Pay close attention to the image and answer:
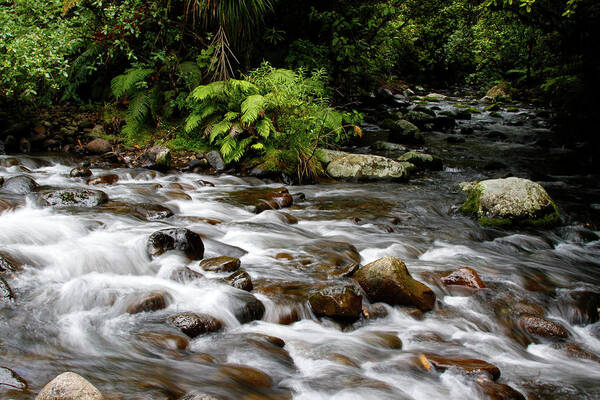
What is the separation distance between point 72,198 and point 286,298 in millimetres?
3509

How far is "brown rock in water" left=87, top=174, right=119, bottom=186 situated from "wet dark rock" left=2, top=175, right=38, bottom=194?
1.02 meters

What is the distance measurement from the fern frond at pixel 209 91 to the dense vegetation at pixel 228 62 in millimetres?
27

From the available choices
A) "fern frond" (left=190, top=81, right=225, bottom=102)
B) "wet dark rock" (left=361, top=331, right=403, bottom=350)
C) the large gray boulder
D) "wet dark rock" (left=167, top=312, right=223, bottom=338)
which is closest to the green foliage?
"fern frond" (left=190, top=81, right=225, bottom=102)

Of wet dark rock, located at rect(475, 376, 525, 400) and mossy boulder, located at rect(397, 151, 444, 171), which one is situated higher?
mossy boulder, located at rect(397, 151, 444, 171)

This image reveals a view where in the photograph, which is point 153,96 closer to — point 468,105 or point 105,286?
point 105,286

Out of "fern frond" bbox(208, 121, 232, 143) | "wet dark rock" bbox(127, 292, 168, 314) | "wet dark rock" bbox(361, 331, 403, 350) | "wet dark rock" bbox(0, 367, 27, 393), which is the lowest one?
"wet dark rock" bbox(361, 331, 403, 350)

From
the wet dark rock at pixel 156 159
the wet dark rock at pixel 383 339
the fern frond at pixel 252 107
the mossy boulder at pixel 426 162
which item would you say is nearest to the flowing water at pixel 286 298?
the wet dark rock at pixel 383 339

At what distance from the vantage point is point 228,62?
9.34m

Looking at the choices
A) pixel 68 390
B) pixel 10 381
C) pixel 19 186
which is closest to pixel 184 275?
pixel 10 381

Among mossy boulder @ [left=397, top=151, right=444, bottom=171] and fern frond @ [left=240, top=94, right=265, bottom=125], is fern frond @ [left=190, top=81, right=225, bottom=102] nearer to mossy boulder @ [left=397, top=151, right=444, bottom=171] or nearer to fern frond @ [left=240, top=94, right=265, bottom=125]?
fern frond @ [left=240, top=94, right=265, bottom=125]

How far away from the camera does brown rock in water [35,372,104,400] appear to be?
1.87m

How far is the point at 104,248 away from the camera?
4484 millimetres

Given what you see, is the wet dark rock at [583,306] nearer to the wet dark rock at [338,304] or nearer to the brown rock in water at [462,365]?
the brown rock in water at [462,365]

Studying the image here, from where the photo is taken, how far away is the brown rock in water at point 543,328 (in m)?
3.71
